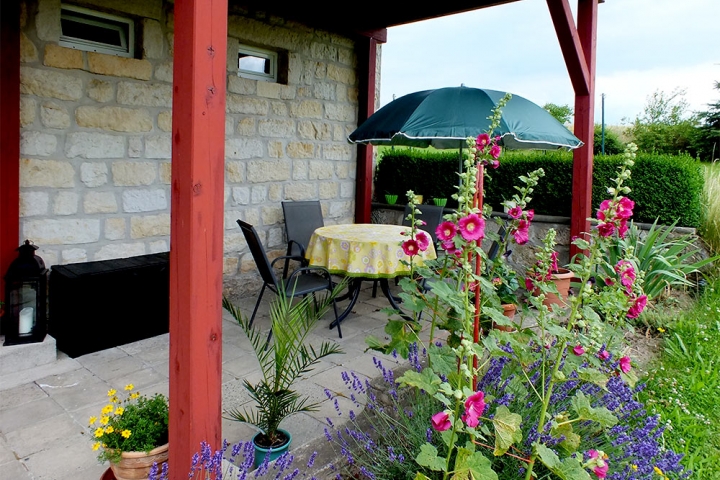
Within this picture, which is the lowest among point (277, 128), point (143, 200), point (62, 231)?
point (62, 231)

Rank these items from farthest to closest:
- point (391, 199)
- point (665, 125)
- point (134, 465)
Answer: point (665, 125), point (391, 199), point (134, 465)

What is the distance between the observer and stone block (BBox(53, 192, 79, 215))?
3.43 metres

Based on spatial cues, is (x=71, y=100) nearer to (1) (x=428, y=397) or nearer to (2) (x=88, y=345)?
(2) (x=88, y=345)

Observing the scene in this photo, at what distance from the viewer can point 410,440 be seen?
5.93 ft

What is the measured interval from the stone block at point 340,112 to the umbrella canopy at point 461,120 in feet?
4.21

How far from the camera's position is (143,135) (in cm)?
388

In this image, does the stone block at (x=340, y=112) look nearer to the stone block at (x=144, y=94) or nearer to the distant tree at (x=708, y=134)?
the stone block at (x=144, y=94)

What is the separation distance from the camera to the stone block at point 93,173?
3.55 m

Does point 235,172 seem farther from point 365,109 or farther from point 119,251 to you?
point 365,109

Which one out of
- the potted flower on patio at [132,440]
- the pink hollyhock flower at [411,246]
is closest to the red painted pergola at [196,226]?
the potted flower on patio at [132,440]

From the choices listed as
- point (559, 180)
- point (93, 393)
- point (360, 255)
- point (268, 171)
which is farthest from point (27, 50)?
point (559, 180)

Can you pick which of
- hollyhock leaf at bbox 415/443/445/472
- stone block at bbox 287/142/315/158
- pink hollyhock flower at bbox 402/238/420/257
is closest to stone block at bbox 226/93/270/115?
stone block at bbox 287/142/315/158

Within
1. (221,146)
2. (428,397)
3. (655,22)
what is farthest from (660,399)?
(655,22)

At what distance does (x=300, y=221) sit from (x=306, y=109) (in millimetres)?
1188
